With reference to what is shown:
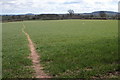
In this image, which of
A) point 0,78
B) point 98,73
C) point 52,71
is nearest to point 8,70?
point 0,78

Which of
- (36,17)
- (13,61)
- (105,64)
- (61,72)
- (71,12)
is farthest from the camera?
(71,12)

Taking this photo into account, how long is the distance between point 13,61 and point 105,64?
495 cm

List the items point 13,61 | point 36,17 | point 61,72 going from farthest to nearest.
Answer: point 36,17
point 13,61
point 61,72

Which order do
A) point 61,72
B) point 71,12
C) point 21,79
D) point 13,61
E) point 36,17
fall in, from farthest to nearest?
point 71,12 < point 36,17 < point 13,61 < point 61,72 < point 21,79

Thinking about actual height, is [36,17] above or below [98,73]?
above

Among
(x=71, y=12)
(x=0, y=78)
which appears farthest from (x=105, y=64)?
(x=71, y=12)

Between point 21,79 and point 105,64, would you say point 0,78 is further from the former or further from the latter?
point 105,64

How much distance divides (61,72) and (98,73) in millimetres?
1573

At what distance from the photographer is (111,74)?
9.99 meters

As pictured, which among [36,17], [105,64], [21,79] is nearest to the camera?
[21,79]

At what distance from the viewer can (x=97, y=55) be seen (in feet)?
44.5

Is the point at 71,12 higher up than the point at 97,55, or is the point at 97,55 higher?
the point at 71,12

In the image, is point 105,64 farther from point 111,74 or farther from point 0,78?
point 0,78

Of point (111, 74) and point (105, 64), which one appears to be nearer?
point (111, 74)
